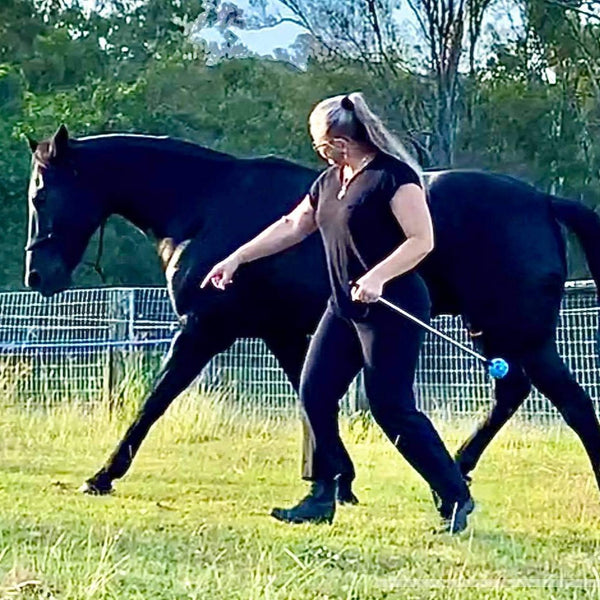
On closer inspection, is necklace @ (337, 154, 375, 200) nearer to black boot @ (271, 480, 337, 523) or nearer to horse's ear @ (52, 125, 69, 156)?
black boot @ (271, 480, 337, 523)

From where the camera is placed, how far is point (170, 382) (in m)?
6.95

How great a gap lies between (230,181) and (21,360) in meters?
6.92

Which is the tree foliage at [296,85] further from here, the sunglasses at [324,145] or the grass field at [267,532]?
the sunglasses at [324,145]

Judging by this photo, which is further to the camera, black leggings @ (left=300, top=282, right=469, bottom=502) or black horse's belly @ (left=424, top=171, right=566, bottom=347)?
black horse's belly @ (left=424, top=171, right=566, bottom=347)

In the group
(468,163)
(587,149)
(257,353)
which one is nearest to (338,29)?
(468,163)

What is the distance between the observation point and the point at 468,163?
2548 cm

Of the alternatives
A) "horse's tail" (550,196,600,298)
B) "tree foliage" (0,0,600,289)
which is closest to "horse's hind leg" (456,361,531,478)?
"horse's tail" (550,196,600,298)

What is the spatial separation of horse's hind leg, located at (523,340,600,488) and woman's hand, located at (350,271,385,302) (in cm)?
159

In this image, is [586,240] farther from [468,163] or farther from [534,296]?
[468,163]

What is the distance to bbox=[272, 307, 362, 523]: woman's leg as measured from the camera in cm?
555

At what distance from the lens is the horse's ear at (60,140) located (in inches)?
279

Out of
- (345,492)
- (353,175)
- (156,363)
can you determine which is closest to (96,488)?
(345,492)

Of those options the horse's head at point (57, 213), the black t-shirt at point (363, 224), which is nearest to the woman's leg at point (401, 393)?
the black t-shirt at point (363, 224)

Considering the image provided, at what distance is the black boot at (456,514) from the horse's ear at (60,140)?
9.54 ft
